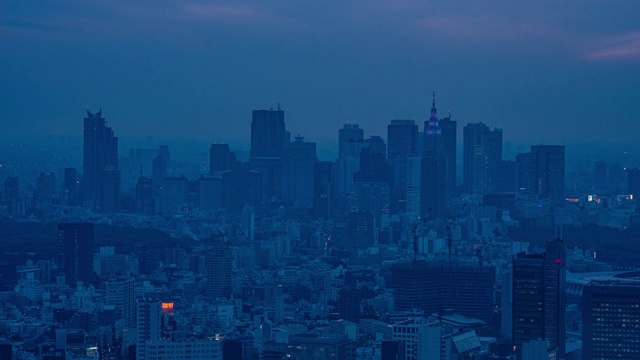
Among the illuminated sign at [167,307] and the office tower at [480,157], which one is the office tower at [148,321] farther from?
the office tower at [480,157]

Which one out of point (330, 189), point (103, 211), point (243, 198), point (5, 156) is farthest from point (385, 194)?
point (5, 156)

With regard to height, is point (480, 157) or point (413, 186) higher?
point (480, 157)

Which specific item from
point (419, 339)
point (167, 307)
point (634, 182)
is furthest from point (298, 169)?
point (419, 339)

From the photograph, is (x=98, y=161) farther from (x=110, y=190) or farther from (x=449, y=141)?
(x=449, y=141)

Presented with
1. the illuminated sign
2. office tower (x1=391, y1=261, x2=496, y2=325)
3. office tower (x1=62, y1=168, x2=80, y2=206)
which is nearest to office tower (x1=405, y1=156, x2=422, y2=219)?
office tower (x1=62, y1=168, x2=80, y2=206)

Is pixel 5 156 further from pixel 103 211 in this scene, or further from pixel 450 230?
pixel 450 230

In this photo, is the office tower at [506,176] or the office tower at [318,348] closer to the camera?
the office tower at [318,348]

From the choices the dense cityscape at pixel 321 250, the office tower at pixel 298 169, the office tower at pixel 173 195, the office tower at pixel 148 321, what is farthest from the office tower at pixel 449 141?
the office tower at pixel 148 321
